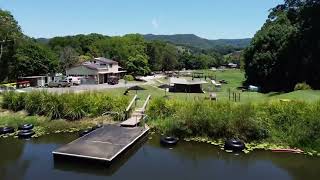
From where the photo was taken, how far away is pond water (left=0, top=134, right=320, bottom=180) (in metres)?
23.4

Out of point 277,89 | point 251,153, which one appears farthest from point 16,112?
point 277,89

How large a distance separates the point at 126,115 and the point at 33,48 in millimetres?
47980

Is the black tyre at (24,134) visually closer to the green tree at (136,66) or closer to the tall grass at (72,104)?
the tall grass at (72,104)

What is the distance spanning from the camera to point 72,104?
37.6m

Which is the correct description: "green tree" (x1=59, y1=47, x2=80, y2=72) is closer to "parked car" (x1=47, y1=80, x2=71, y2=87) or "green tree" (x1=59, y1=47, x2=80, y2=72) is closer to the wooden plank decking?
"parked car" (x1=47, y1=80, x2=71, y2=87)

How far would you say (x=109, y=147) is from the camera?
2683 cm

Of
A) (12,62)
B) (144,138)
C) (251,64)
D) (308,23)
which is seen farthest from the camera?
(12,62)

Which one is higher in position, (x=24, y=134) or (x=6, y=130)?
(x=6, y=130)

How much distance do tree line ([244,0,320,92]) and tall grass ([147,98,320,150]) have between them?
30144 millimetres

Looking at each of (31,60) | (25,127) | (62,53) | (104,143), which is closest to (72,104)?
(25,127)

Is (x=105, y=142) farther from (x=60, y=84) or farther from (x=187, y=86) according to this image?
(x=60, y=84)

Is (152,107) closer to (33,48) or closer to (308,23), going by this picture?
(308,23)

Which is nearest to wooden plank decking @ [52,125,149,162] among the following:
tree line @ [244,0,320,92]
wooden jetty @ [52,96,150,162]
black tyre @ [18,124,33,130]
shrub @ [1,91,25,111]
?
wooden jetty @ [52,96,150,162]

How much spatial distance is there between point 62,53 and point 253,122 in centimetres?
7476
